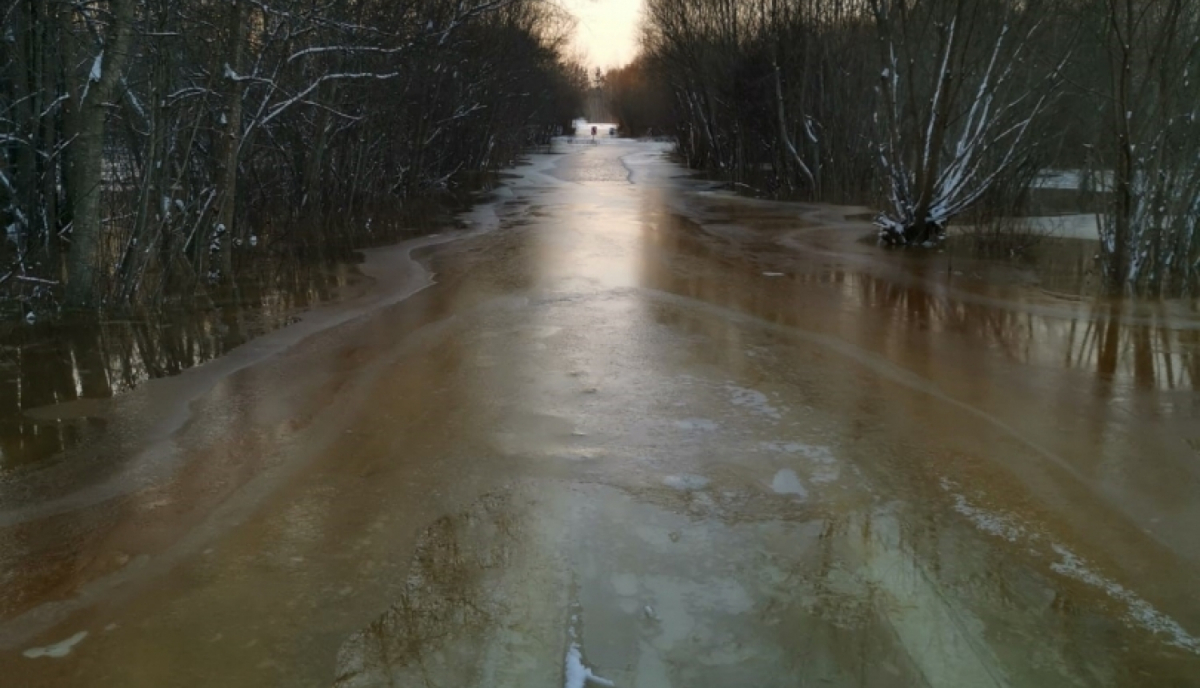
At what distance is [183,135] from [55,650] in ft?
28.7

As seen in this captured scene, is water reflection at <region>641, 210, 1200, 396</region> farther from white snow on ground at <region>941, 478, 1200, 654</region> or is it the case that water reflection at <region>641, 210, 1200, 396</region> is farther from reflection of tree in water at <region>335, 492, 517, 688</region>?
reflection of tree in water at <region>335, 492, 517, 688</region>

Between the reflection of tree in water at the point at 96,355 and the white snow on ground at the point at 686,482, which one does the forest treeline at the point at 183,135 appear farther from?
the white snow on ground at the point at 686,482

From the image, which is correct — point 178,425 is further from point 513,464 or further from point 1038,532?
point 1038,532

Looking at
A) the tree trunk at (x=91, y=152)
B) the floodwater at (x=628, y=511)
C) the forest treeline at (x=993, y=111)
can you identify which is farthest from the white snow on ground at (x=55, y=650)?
the forest treeline at (x=993, y=111)

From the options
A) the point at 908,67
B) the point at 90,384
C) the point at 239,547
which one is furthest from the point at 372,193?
the point at 239,547

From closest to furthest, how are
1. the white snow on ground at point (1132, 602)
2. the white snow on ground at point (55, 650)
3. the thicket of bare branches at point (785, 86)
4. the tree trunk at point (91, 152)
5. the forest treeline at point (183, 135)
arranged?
the white snow on ground at point (55, 650) → the white snow on ground at point (1132, 602) → the tree trunk at point (91, 152) → the forest treeline at point (183, 135) → the thicket of bare branches at point (785, 86)

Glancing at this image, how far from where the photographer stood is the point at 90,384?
745 centimetres

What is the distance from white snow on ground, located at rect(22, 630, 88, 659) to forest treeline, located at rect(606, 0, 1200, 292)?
11378 millimetres

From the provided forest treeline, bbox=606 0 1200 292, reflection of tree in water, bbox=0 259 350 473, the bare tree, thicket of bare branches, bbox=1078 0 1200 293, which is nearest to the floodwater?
reflection of tree in water, bbox=0 259 350 473

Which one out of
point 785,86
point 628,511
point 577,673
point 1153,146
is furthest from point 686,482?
point 785,86

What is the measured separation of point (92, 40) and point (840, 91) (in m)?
18.0

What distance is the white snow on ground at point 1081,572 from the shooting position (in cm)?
398

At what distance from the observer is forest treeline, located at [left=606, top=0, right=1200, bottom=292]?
11.1 meters

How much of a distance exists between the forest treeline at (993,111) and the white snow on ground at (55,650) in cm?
1138
